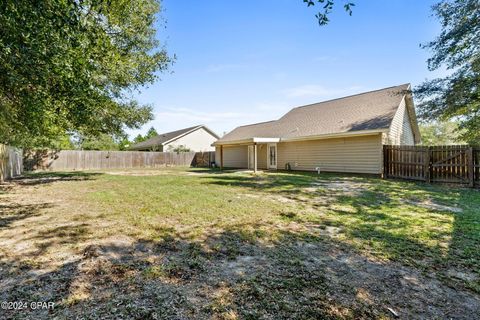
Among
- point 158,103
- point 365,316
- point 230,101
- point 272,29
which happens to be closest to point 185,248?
point 365,316

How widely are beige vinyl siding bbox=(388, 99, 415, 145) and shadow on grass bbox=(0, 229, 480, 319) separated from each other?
11.7m

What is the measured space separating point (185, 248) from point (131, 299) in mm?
1178

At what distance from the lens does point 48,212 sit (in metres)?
5.13

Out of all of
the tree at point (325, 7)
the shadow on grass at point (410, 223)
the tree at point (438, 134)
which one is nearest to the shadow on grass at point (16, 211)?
the shadow on grass at point (410, 223)

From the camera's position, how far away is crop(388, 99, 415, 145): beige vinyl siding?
12.8 m

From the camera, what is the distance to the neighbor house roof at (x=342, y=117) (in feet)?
41.8

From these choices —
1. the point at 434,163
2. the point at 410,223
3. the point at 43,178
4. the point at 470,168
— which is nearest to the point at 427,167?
the point at 434,163

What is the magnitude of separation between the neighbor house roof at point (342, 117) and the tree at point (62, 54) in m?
8.10

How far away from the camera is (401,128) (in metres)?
13.6

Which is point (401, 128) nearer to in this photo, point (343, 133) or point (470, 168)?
point (343, 133)

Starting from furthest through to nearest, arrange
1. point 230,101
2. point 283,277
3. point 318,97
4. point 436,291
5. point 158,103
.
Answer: point 230,101 < point 318,97 < point 158,103 < point 283,277 < point 436,291

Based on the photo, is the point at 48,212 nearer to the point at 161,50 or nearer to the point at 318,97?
the point at 161,50

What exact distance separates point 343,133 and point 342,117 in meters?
2.13

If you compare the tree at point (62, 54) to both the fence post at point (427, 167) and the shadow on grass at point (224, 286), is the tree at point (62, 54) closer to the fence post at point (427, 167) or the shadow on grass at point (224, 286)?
the shadow on grass at point (224, 286)
